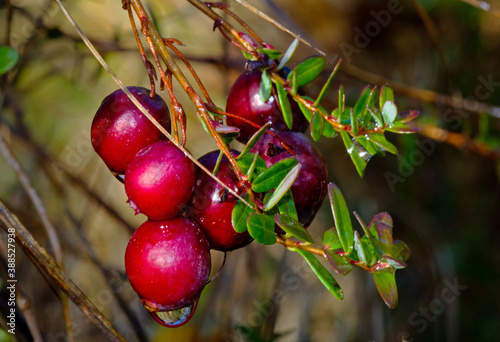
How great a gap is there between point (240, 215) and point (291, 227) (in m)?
0.06

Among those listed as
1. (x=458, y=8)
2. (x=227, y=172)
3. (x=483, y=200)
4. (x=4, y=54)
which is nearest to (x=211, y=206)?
(x=227, y=172)

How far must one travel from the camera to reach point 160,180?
0.53 m

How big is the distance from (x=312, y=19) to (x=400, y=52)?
40cm

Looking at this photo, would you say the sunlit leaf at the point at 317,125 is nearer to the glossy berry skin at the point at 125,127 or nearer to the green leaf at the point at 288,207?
the green leaf at the point at 288,207

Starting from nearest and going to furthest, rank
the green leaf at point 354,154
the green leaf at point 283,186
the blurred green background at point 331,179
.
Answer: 1. the green leaf at point 283,186
2. the green leaf at point 354,154
3. the blurred green background at point 331,179

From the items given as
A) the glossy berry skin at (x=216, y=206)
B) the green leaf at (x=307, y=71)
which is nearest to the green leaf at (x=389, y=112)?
the green leaf at (x=307, y=71)

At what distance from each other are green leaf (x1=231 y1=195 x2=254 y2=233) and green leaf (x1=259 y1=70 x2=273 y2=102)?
15 cm

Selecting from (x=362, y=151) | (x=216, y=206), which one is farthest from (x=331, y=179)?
(x=216, y=206)

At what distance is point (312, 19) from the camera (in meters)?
1.98

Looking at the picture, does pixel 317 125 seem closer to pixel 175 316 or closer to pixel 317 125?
pixel 317 125

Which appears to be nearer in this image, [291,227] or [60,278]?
[291,227]

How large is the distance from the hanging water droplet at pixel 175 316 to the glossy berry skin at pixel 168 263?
38mm

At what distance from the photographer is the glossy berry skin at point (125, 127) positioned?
59 centimetres

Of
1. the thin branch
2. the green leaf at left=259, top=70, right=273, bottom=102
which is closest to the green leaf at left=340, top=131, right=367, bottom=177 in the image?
the green leaf at left=259, top=70, right=273, bottom=102
